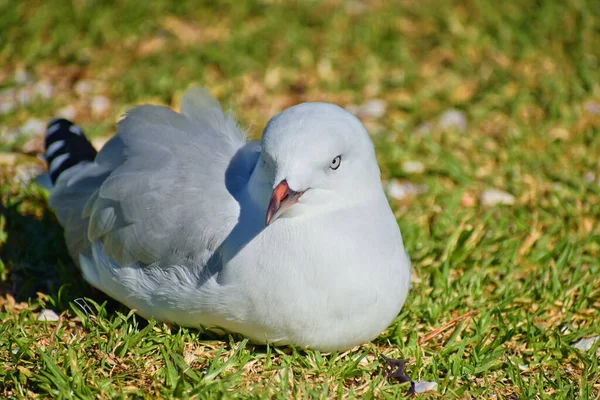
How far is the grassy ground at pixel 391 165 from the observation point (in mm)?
3246

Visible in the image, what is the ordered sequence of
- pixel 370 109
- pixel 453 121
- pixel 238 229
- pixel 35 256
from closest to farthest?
pixel 238 229
pixel 35 256
pixel 453 121
pixel 370 109

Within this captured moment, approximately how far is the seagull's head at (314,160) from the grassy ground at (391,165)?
2.37 ft

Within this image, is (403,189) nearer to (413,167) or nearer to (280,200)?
(413,167)

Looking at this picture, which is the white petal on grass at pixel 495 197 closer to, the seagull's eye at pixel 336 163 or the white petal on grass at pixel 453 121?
the white petal on grass at pixel 453 121

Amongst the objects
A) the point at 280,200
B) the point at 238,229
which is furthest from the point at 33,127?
the point at 280,200

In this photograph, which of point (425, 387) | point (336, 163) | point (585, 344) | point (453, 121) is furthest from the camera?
point (453, 121)

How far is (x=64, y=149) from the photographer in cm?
406

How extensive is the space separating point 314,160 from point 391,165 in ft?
6.95

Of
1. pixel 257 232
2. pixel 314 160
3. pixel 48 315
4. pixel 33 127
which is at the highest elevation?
pixel 314 160

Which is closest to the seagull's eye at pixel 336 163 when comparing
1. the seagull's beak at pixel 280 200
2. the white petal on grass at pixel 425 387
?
the seagull's beak at pixel 280 200

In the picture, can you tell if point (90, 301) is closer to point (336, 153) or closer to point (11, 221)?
point (11, 221)

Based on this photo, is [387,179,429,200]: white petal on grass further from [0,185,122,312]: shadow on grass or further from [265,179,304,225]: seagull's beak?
[265,179,304,225]: seagull's beak

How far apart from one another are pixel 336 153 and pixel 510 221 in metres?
1.99

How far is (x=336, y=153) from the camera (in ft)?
9.48
